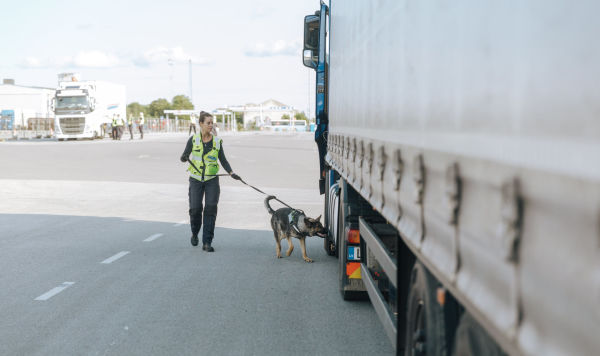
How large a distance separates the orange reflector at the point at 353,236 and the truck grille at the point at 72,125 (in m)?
48.4

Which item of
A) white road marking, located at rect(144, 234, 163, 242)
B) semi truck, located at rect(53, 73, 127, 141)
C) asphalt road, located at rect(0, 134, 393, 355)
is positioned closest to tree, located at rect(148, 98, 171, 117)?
semi truck, located at rect(53, 73, 127, 141)

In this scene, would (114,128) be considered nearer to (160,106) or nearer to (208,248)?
(208,248)

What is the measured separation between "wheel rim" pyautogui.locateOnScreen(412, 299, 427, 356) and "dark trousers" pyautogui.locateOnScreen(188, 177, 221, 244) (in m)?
7.28

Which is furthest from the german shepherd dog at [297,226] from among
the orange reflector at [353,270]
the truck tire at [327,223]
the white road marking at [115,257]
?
the orange reflector at [353,270]

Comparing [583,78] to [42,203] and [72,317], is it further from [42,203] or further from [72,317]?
[42,203]

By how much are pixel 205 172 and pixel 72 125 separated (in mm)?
44538

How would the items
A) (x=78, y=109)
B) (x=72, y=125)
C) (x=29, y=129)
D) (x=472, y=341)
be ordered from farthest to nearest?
1. (x=29, y=129)
2. (x=72, y=125)
3. (x=78, y=109)
4. (x=472, y=341)

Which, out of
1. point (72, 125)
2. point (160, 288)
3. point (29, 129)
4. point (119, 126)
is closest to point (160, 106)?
point (29, 129)

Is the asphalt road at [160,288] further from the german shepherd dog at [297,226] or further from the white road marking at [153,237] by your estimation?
the german shepherd dog at [297,226]

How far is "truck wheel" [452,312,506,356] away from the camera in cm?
234

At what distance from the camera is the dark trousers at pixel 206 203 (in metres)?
10.8

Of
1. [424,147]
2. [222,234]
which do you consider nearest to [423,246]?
[424,147]

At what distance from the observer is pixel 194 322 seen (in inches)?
257

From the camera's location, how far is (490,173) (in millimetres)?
2195
